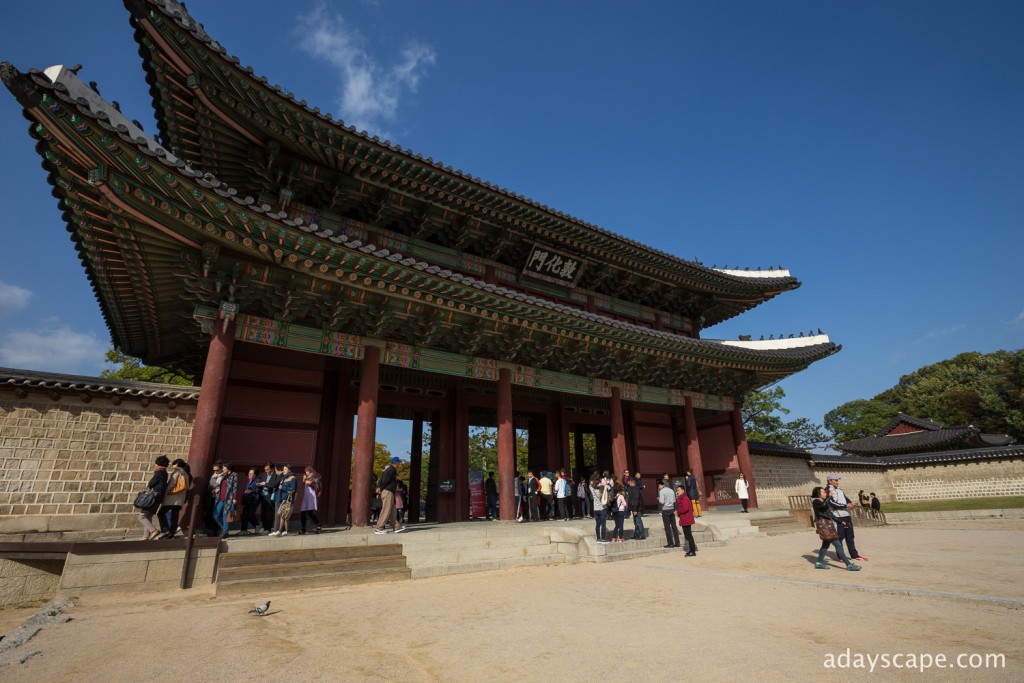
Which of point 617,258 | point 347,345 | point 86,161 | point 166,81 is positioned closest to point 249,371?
point 347,345

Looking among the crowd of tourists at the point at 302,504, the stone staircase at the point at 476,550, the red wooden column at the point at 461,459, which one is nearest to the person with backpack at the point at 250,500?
the crowd of tourists at the point at 302,504

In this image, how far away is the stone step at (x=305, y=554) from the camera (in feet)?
23.7

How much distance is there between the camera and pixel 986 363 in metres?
48.2

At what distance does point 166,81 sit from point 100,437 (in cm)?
737

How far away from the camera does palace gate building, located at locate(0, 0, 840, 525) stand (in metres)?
7.91

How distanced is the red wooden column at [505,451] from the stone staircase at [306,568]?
4.01m

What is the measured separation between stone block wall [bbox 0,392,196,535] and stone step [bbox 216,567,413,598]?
4.68 m

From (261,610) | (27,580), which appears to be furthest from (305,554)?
(27,580)

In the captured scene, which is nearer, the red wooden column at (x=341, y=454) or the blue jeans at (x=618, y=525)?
the blue jeans at (x=618, y=525)

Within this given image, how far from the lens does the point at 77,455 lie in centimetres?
920

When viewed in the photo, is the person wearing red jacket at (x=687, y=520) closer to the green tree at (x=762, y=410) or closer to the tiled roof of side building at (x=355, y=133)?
the tiled roof of side building at (x=355, y=133)

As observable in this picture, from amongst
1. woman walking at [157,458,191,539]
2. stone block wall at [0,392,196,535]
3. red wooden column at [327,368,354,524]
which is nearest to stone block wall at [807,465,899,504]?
red wooden column at [327,368,354,524]

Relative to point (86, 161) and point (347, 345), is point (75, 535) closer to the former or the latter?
point (347, 345)

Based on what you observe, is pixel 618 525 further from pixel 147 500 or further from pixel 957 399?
pixel 957 399
